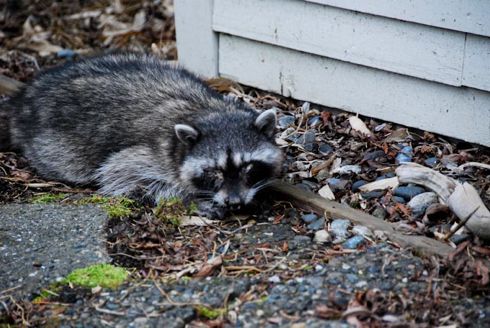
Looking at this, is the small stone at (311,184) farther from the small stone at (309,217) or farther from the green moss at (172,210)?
the green moss at (172,210)

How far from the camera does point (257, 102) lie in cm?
667

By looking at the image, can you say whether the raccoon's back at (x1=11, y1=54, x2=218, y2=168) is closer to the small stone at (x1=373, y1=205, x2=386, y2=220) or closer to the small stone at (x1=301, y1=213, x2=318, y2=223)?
the small stone at (x1=301, y1=213, x2=318, y2=223)

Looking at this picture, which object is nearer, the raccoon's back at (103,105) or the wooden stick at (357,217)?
the wooden stick at (357,217)

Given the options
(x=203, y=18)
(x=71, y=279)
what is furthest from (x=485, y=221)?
(x=203, y=18)

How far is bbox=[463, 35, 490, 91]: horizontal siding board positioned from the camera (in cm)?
537

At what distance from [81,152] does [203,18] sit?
158cm

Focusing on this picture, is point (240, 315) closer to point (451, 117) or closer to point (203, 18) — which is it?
point (451, 117)

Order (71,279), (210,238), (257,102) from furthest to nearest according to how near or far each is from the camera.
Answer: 1. (257,102)
2. (210,238)
3. (71,279)

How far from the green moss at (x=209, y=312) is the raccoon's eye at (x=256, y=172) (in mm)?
1246

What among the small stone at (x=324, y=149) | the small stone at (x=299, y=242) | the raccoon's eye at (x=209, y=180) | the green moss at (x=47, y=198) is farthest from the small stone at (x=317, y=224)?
the green moss at (x=47, y=198)

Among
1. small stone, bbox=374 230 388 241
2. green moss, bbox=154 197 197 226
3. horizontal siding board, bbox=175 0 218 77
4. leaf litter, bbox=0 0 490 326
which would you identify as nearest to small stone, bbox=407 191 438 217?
leaf litter, bbox=0 0 490 326

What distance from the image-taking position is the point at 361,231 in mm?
4785

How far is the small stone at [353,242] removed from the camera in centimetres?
466

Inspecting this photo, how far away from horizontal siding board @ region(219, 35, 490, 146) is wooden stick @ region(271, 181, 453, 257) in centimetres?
110
